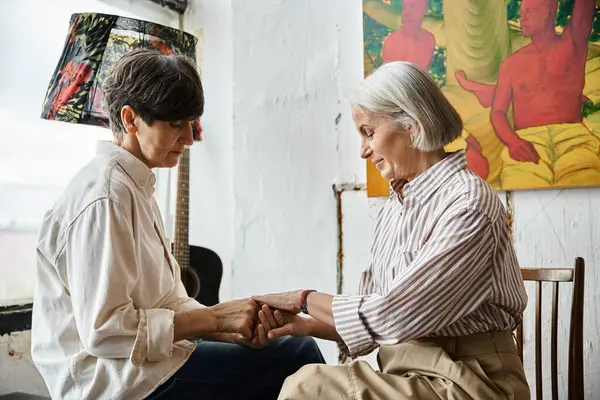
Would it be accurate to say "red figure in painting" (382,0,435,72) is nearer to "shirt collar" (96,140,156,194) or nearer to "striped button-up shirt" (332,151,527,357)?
"striped button-up shirt" (332,151,527,357)

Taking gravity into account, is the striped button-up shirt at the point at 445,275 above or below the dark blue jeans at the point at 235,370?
above

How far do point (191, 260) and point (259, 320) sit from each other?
1229 mm

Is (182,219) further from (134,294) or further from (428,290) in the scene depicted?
(428,290)

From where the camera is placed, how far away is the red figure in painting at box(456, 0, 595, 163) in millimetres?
2145

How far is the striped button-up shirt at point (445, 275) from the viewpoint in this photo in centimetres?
134

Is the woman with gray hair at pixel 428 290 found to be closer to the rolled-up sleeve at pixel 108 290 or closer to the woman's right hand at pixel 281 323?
the woman's right hand at pixel 281 323

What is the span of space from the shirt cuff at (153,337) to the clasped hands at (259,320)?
190mm

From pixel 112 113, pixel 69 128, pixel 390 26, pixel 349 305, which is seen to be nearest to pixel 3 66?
pixel 69 128

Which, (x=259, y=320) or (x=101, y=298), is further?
(x=259, y=320)

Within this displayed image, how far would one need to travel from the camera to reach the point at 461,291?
1.35m

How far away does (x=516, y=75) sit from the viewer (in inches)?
89.4

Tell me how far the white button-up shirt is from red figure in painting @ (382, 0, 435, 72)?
1.41 m

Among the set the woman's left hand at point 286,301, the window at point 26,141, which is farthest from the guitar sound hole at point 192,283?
the woman's left hand at point 286,301

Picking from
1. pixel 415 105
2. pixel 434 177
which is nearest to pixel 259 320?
pixel 434 177
